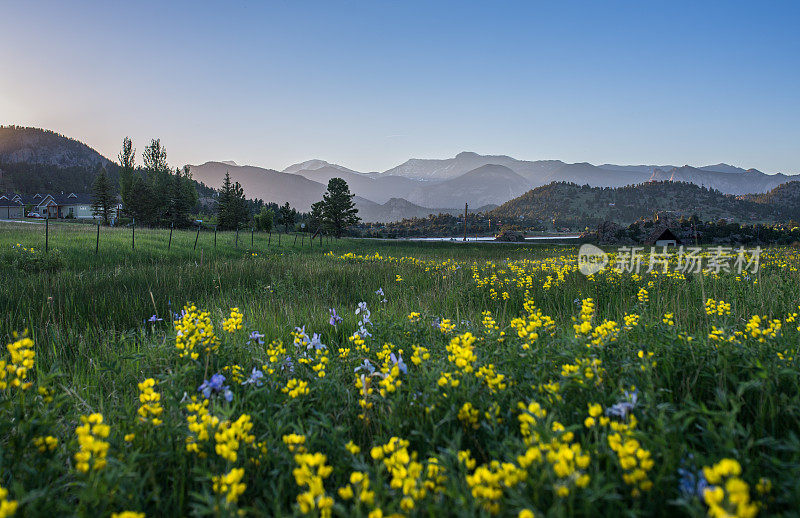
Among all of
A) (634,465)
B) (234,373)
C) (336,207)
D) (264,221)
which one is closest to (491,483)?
(634,465)

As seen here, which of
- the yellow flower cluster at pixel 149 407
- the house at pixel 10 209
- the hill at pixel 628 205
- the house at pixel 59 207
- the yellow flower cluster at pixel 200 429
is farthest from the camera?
the hill at pixel 628 205

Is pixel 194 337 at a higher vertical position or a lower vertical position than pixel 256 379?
higher

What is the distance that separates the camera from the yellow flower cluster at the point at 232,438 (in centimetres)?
147

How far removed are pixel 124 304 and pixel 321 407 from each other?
19.9 ft

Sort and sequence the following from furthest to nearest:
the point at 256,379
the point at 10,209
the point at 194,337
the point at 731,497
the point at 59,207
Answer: the point at 59,207
the point at 10,209
the point at 194,337
the point at 256,379
the point at 731,497

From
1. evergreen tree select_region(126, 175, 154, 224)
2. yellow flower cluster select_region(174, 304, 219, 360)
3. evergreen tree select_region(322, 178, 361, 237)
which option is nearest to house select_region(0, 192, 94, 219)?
evergreen tree select_region(126, 175, 154, 224)

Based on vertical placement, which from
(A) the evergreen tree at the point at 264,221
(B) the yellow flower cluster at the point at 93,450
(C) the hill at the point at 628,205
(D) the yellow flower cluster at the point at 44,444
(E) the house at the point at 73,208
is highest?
(C) the hill at the point at 628,205

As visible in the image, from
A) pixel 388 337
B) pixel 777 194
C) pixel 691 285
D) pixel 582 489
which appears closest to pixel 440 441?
pixel 582 489

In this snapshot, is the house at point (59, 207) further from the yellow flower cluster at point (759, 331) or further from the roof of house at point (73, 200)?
the yellow flower cluster at point (759, 331)

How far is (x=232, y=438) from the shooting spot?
1.54m

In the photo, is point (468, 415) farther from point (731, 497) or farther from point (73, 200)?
point (73, 200)

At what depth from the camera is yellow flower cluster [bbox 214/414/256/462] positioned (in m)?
1.47

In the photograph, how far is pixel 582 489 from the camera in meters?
1.45

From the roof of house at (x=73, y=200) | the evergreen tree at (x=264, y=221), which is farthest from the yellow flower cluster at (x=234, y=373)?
the roof of house at (x=73, y=200)
